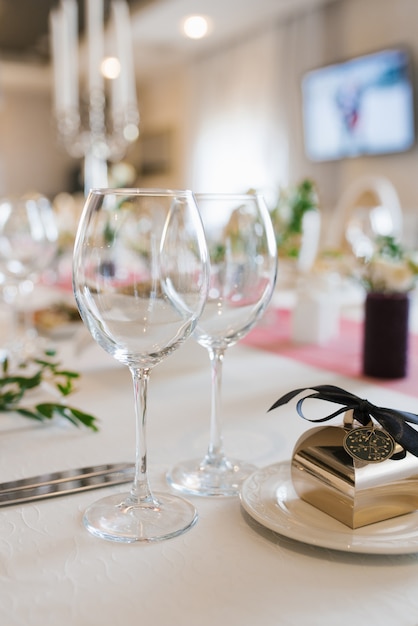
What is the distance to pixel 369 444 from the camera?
53 cm

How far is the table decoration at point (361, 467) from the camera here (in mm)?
514

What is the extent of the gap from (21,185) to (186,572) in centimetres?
1093

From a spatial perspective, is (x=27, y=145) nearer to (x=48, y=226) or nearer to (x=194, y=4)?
(x=194, y=4)

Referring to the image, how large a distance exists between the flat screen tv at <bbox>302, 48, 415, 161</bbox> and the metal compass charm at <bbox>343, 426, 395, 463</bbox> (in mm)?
4577

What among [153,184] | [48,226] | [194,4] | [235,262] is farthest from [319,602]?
[153,184]

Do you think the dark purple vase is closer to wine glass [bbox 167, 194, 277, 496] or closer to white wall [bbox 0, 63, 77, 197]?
wine glass [bbox 167, 194, 277, 496]

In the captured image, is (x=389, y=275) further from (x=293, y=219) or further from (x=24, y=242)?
(x=24, y=242)

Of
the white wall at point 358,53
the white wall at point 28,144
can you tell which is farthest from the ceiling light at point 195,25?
the white wall at point 28,144

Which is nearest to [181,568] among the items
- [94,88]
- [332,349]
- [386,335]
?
[386,335]

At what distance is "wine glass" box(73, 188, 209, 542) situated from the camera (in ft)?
1.75

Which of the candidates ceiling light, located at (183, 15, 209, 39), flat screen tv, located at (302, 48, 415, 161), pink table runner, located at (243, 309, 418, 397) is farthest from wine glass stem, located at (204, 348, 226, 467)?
ceiling light, located at (183, 15, 209, 39)

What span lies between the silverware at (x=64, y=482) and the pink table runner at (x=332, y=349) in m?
0.48

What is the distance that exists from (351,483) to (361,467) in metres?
0.01

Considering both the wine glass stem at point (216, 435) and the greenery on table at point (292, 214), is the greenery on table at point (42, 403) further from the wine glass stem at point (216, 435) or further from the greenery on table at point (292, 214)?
the greenery on table at point (292, 214)
